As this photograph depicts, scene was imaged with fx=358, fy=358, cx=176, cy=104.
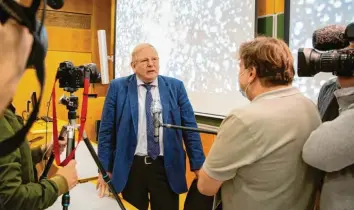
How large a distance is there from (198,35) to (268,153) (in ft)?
7.18

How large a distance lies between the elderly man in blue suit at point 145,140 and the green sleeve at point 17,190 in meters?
0.91

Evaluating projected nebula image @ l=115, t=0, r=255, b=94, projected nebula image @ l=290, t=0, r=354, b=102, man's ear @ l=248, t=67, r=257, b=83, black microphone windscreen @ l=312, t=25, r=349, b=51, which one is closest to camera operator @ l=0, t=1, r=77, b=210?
man's ear @ l=248, t=67, r=257, b=83

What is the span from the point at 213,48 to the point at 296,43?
87 cm

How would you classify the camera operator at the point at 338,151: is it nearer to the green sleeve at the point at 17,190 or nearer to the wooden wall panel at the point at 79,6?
the green sleeve at the point at 17,190

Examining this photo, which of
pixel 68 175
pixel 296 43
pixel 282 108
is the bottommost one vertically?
pixel 68 175

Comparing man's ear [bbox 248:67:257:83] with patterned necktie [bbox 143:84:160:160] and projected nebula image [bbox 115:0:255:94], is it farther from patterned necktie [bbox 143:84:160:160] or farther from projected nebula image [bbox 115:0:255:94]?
projected nebula image [bbox 115:0:255:94]

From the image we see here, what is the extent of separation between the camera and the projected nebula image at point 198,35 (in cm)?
274

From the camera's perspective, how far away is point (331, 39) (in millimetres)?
1155

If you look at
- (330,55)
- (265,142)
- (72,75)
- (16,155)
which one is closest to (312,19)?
(330,55)

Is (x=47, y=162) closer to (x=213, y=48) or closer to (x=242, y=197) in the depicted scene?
(x=242, y=197)

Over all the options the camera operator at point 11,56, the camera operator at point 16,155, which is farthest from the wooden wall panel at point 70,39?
the camera operator at point 11,56

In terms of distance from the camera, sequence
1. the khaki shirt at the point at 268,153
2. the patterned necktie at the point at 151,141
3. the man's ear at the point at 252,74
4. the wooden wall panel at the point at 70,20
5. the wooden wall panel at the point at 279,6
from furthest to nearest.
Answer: the wooden wall panel at the point at 70,20 < the wooden wall panel at the point at 279,6 < the patterned necktie at the point at 151,141 < the man's ear at the point at 252,74 < the khaki shirt at the point at 268,153

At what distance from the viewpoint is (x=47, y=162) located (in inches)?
62.7

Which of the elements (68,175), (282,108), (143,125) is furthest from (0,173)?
(143,125)
